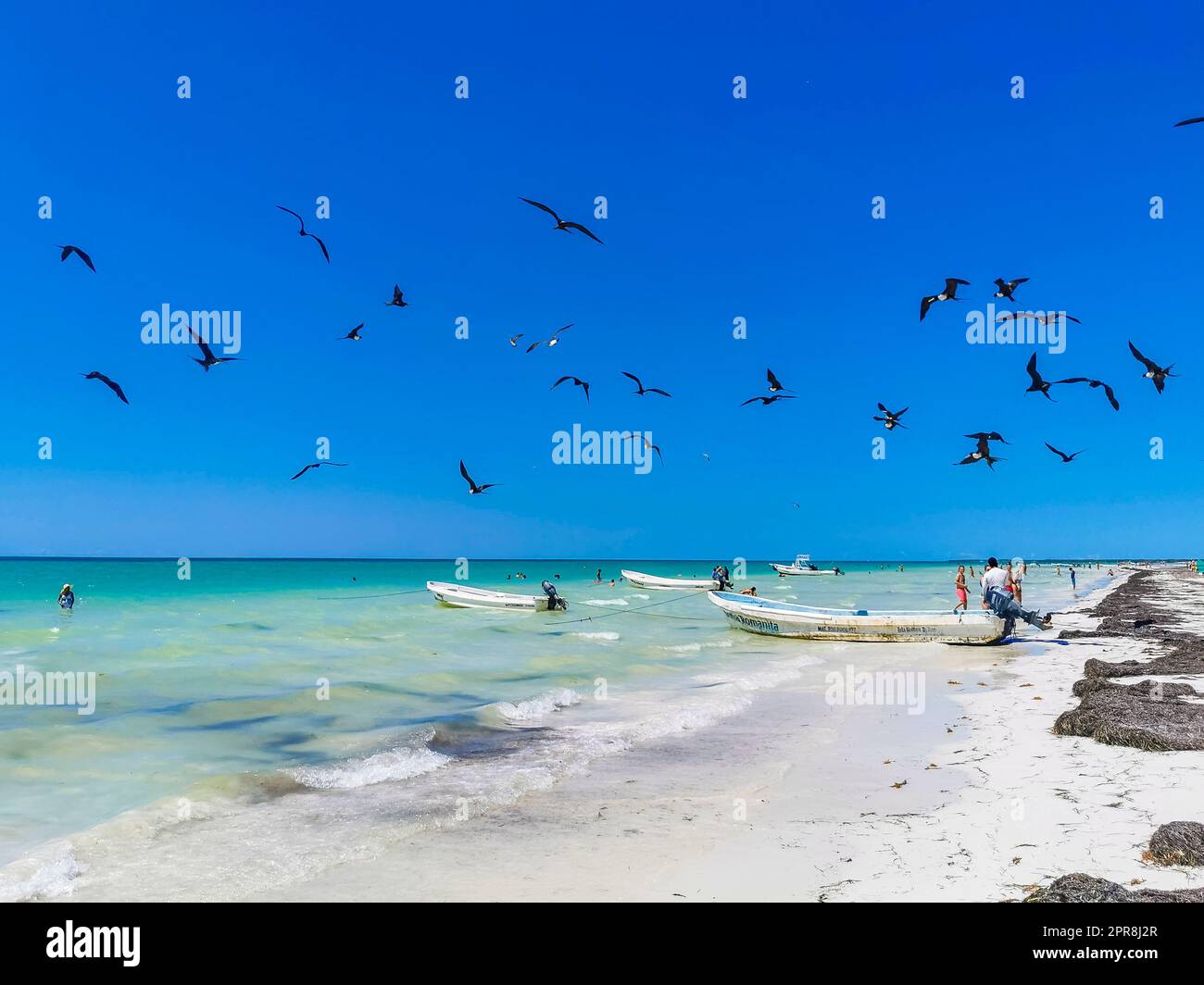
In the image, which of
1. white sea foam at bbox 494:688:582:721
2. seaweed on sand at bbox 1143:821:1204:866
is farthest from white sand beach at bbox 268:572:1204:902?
white sea foam at bbox 494:688:582:721

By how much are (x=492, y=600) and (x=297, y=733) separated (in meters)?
31.0

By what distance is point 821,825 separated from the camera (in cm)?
759

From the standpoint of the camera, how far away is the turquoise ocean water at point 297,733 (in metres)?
7.61

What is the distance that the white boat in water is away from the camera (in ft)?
82.3

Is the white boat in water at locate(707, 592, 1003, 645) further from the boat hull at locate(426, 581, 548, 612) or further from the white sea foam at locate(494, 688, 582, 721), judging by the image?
the boat hull at locate(426, 581, 548, 612)

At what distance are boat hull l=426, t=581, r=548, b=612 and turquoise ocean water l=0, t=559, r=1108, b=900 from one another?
365 inches

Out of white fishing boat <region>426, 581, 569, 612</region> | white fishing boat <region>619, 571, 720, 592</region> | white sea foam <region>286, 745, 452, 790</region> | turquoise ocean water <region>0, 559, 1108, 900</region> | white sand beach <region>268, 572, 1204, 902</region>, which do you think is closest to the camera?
white sand beach <region>268, 572, 1204, 902</region>

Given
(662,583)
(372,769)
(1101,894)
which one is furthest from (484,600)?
(1101,894)

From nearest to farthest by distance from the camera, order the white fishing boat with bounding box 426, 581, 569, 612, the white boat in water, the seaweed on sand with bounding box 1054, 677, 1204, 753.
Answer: the seaweed on sand with bounding box 1054, 677, 1204, 753, the white boat in water, the white fishing boat with bounding box 426, 581, 569, 612

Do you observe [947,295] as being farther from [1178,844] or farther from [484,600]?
[484,600]
